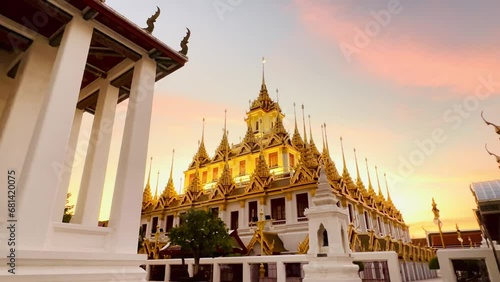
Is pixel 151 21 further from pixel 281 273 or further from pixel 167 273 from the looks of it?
pixel 167 273

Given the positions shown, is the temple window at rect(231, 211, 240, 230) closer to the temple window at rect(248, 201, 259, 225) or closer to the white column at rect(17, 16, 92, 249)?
the temple window at rect(248, 201, 259, 225)

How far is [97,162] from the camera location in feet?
20.5

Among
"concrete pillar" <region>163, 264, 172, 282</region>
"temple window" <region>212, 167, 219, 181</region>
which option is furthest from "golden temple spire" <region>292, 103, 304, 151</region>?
"concrete pillar" <region>163, 264, 172, 282</region>

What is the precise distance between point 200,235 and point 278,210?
8.56 m

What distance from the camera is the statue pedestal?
292 inches

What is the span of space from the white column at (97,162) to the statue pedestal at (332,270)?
18.4ft

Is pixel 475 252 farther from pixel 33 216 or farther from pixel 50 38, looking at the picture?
pixel 50 38

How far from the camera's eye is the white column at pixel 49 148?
3.73m

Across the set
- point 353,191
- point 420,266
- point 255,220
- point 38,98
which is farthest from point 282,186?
point 420,266

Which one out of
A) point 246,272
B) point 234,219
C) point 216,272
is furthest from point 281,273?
point 234,219

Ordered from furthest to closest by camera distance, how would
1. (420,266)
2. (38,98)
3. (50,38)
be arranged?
(420,266)
(50,38)
(38,98)

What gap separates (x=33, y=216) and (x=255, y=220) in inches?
695

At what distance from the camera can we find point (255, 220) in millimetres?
20438

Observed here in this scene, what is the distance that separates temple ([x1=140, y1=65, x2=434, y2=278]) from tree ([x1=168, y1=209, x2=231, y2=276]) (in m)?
4.51
